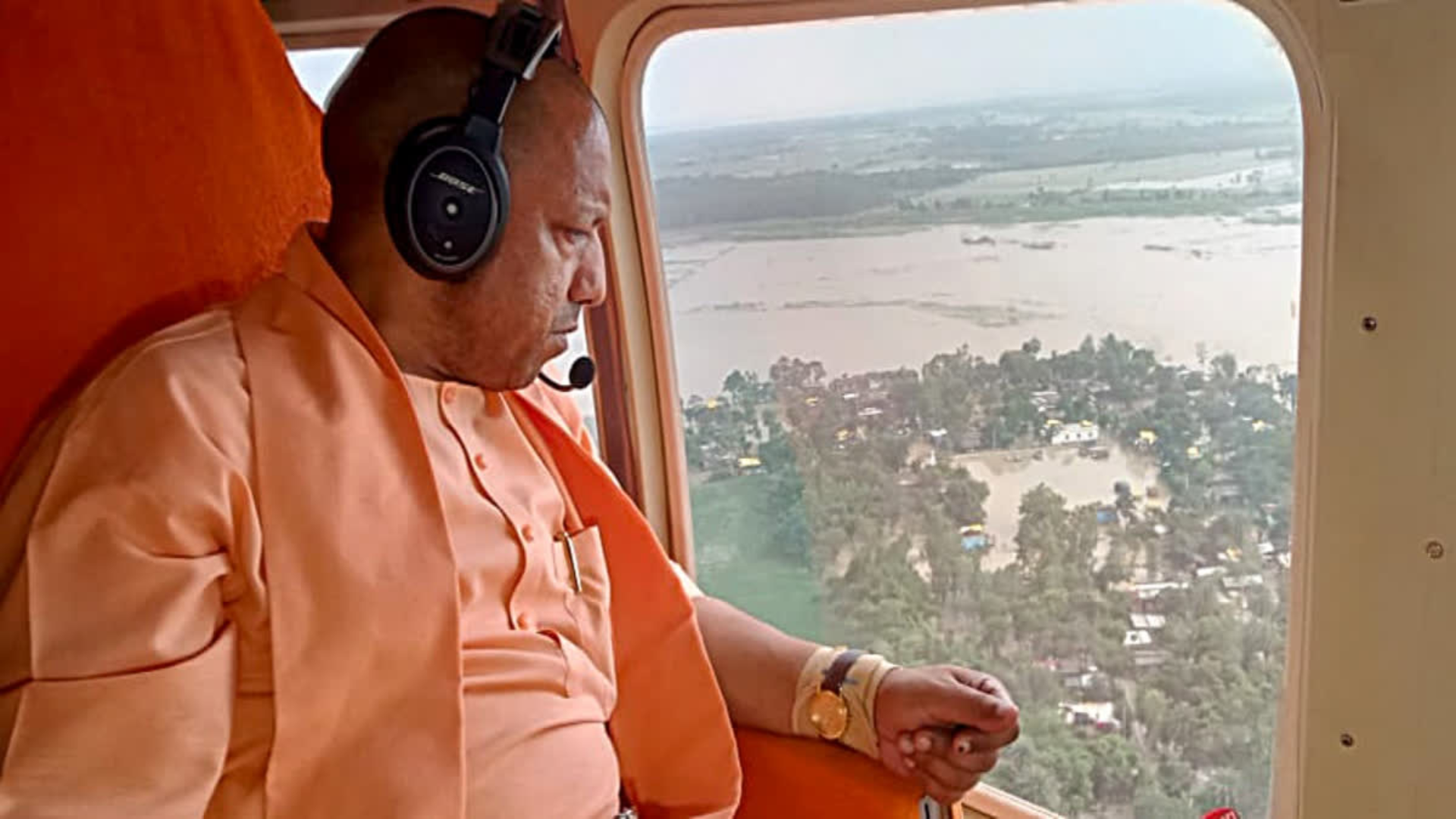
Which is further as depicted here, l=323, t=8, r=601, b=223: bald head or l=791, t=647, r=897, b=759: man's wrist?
l=791, t=647, r=897, b=759: man's wrist

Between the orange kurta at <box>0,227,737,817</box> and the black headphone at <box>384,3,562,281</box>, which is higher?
the black headphone at <box>384,3,562,281</box>

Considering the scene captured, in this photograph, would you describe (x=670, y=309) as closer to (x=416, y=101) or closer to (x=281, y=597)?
(x=416, y=101)

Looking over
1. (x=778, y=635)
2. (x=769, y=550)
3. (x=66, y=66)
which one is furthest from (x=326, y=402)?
(x=769, y=550)

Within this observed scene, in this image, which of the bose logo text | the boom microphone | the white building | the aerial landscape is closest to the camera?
the bose logo text

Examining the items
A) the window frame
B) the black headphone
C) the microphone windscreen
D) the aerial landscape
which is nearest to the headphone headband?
the black headphone

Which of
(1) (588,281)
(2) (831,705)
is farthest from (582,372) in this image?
(2) (831,705)

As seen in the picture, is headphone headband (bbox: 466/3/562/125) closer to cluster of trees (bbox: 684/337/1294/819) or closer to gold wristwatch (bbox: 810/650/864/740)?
gold wristwatch (bbox: 810/650/864/740)

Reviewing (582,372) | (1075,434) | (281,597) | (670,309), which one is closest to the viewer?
(281,597)
